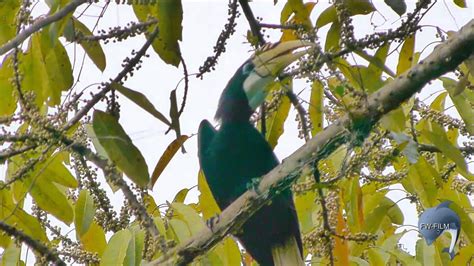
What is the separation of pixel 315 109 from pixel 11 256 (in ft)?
2.46

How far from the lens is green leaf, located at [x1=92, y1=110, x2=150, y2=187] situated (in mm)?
1677

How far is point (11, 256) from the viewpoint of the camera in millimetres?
2035

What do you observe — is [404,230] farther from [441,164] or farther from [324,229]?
[324,229]

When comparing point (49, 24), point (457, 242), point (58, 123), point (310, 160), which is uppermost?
point (49, 24)

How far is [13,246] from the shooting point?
2.04 m

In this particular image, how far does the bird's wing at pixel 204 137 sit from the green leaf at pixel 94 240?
66cm

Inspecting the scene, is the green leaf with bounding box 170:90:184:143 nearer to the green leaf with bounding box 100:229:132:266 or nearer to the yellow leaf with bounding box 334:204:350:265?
the green leaf with bounding box 100:229:132:266

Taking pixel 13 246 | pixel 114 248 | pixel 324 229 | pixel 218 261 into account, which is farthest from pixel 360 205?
pixel 13 246

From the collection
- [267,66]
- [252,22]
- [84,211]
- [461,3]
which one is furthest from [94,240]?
[461,3]

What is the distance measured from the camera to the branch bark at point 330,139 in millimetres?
1591

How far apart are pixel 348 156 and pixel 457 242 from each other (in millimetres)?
909

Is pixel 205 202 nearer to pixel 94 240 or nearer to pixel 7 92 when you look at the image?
pixel 94 240

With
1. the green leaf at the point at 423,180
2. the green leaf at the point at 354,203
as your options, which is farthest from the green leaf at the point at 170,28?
the green leaf at the point at 423,180

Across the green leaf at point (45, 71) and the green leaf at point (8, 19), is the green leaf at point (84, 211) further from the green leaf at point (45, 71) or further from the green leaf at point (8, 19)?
the green leaf at point (8, 19)
